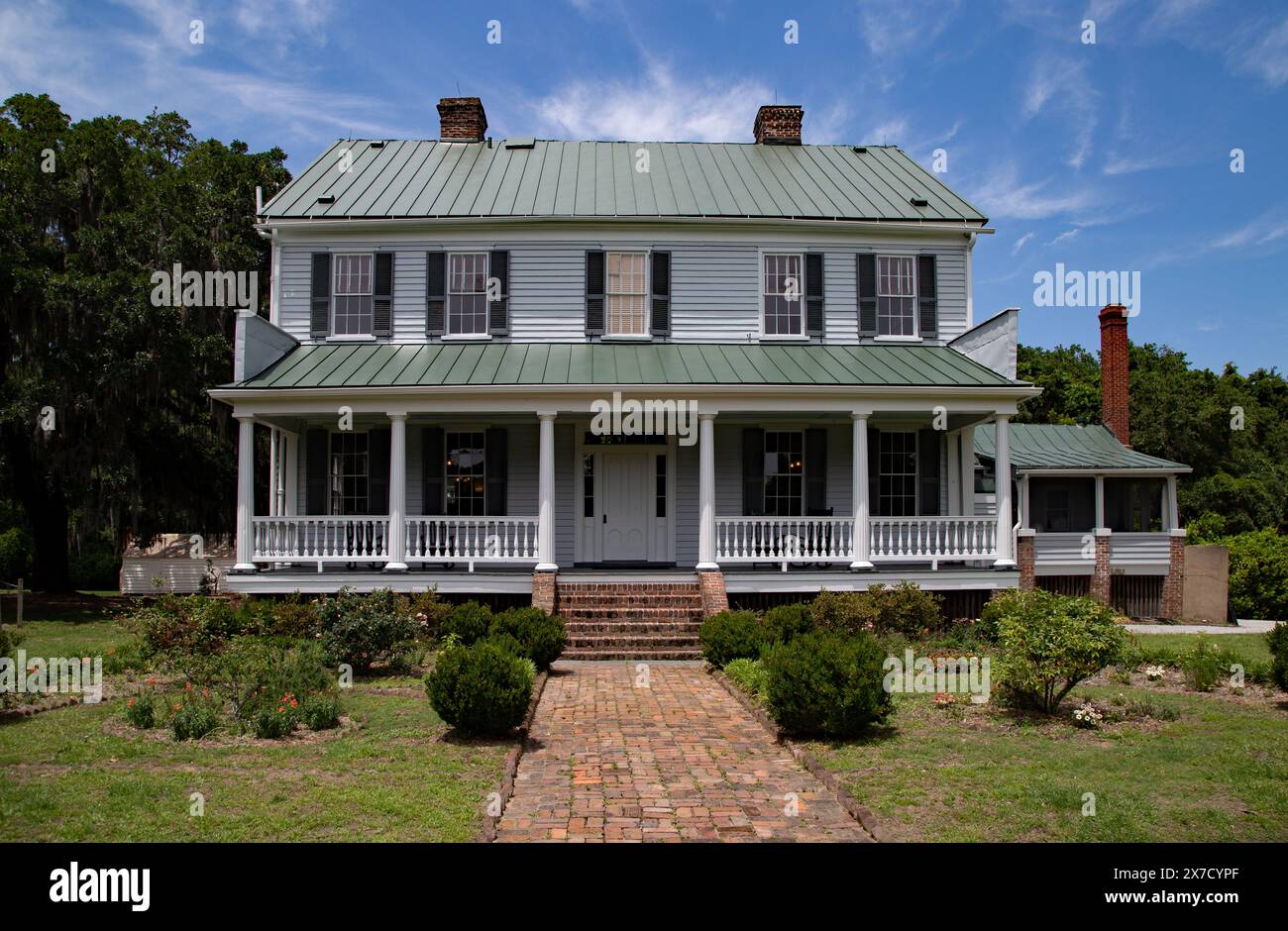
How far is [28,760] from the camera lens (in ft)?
24.8

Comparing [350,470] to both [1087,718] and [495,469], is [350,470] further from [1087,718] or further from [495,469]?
[1087,718]

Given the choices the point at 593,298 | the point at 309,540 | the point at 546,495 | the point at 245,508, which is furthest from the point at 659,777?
the point at 593,298

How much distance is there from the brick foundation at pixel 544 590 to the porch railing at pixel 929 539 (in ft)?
19.4

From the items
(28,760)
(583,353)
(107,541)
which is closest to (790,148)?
(583,353)

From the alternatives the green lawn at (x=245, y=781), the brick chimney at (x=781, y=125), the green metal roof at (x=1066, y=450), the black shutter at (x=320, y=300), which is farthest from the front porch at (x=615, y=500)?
the brick chimney at (x=781, y=125)

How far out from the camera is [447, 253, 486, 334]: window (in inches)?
701

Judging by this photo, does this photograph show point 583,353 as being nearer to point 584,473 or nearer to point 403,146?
point 584,473

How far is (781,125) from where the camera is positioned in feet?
71.9

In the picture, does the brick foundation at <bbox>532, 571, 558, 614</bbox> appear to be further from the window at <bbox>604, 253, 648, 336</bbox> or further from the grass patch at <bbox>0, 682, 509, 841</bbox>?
the window at <bbox>604, 253, 648, 336</bbox>

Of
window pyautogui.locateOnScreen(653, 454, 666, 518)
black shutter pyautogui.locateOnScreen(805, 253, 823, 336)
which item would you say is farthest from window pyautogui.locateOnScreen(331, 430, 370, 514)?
black shutter pyautogui.locateOnScreen(805, 253, 823, 336)

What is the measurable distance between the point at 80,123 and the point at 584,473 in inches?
562

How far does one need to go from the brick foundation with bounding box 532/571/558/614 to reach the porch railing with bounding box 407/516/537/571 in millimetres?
851

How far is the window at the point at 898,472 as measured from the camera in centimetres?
1777

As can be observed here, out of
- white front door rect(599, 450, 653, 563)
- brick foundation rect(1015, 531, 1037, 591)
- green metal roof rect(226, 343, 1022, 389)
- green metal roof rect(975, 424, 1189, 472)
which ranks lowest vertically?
brick foundation rect(1015, 531, 1037, 591)
